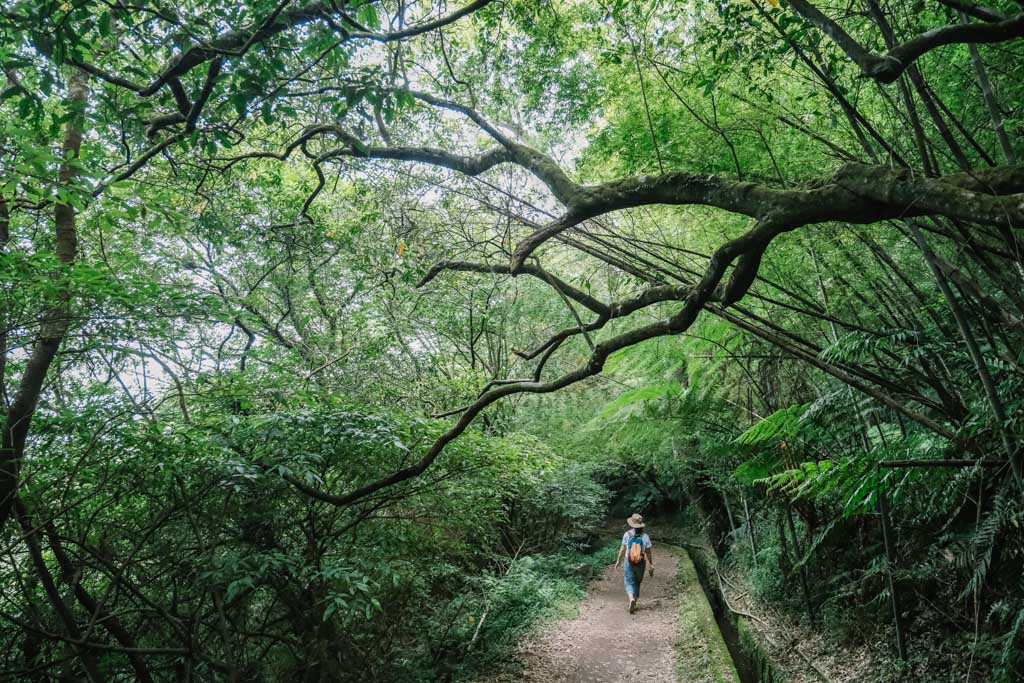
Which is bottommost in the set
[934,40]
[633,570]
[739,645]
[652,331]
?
[739,645]

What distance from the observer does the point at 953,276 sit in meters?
3.58

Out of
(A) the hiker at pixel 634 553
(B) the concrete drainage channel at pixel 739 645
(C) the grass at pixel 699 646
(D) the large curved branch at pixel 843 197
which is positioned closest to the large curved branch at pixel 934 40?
(D) the large curved branch at pixel 843 197

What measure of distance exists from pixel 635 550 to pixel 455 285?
17.3 feet

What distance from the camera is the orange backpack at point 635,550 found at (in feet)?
30.3

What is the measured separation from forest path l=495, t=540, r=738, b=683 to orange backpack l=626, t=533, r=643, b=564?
103cm

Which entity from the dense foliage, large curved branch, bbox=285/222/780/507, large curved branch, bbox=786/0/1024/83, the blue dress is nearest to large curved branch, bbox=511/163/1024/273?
the dense foliage

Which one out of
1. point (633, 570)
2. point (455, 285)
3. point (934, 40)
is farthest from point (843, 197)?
point (633, 570)

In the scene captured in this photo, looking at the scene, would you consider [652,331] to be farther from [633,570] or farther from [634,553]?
[633,570]

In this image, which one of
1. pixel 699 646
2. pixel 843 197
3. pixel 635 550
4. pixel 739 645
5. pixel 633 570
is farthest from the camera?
pixel 633 570

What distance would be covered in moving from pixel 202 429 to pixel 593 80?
4501mm

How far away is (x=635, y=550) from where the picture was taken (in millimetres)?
9234

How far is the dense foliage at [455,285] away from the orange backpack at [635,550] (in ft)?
7.88

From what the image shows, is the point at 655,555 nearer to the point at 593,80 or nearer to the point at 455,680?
the point at 455,680

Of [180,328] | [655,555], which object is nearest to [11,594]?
[180,328]
